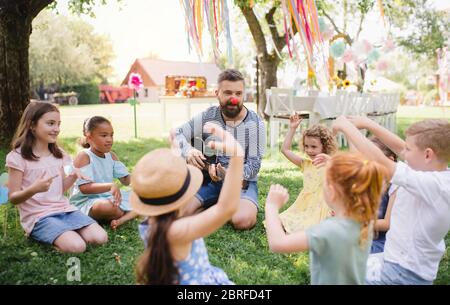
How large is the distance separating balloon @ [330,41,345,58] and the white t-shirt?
6503 mm

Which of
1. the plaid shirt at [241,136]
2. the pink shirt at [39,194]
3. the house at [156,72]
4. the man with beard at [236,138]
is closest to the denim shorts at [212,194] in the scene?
the man with beard at [236,138]

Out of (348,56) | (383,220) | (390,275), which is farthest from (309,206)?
(348,56)

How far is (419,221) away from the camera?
1894 mm

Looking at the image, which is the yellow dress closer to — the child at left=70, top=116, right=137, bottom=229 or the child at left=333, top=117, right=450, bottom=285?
the child at left=333, top=117, right=450, bottom=285

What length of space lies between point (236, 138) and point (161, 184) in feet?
6.67

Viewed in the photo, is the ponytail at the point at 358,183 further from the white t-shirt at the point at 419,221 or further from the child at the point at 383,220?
the child at the point at 383,220

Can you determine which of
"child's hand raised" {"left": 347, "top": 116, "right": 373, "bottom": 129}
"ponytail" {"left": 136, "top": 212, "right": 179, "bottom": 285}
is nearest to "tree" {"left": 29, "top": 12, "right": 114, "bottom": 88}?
"child's hand raised" {"left": 347, "top": 116, "right": 373, "bottom": 129}

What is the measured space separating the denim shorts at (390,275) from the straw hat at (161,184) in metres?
1.13

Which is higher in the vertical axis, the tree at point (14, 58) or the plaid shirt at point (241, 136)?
the tree at point (14, 58)

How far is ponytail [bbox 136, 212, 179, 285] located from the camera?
1.46 m

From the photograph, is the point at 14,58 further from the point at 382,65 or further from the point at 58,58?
the point at 58,58

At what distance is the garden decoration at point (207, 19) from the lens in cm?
311
